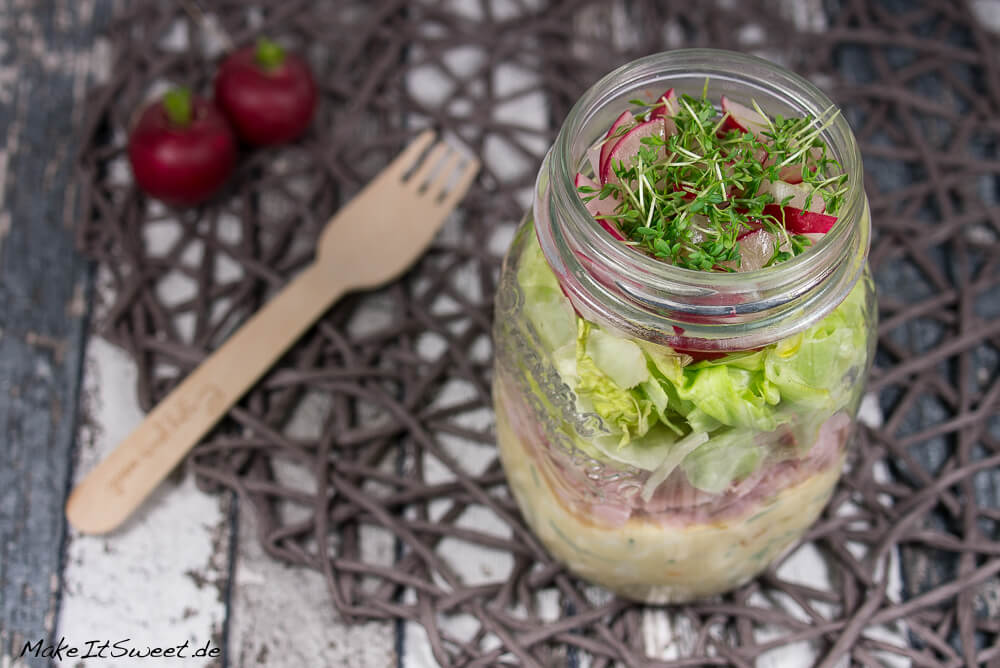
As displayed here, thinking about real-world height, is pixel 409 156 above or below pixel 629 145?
above

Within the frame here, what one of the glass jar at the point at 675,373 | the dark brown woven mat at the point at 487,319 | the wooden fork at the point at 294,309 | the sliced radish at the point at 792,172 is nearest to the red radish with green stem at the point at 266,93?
the dark brown woven mat at the point at 487,319

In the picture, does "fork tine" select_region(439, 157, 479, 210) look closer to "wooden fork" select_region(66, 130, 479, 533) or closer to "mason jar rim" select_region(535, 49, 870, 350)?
"wooden fork" select_region(66, 130, 479, 533)

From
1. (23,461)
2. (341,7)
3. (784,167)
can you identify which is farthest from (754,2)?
(23,461)

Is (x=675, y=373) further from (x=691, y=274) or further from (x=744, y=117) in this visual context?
(x=744, y=117)

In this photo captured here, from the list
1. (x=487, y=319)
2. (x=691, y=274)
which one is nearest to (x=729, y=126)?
(x=691, y=274)

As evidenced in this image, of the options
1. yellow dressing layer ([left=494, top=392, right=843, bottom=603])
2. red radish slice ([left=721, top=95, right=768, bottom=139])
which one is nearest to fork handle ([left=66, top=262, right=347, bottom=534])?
yellow dressing layer ([left=494, top=392, right=843, bottom=603])

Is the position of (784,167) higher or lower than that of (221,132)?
lower

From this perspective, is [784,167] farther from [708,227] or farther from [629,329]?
[629,329]
